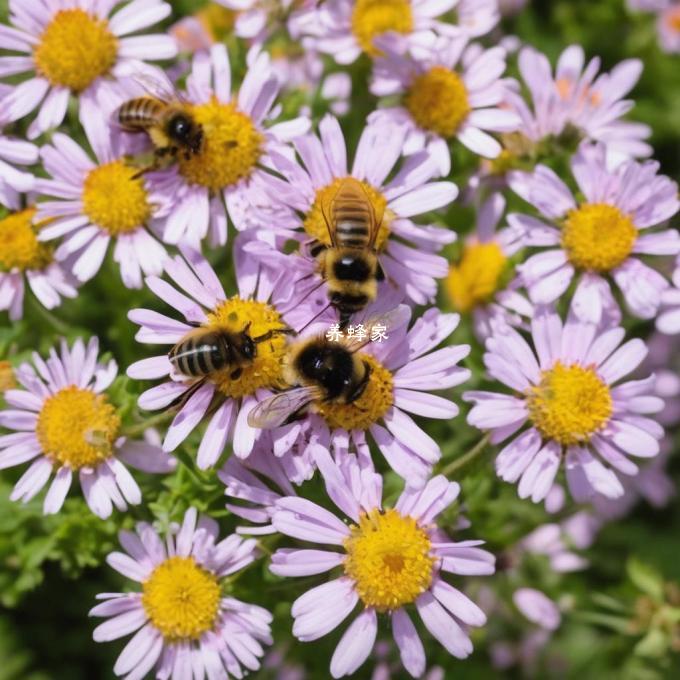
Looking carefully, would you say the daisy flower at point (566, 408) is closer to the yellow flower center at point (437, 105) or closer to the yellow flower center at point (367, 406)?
the yellow flower center at point (367, 406)

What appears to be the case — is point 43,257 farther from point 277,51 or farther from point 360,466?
point 277,51

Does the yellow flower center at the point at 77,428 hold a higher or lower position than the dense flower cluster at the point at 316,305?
lower

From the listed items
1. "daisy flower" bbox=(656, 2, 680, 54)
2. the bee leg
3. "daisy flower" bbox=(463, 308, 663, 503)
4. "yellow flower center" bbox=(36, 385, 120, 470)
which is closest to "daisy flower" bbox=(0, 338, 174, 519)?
"yellow flower center" bbox=(36, 385, 120, 470)

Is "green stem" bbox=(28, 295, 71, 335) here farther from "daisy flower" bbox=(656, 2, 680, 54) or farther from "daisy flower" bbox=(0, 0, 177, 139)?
"daisy flower" bbox=(656, 2, 680, 54)

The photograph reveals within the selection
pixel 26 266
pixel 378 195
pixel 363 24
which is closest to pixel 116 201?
pixel 26 266

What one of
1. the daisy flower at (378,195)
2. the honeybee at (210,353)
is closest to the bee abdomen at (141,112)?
the daisy flower at (378,195)

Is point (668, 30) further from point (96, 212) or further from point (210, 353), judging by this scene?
point (210, 353)
